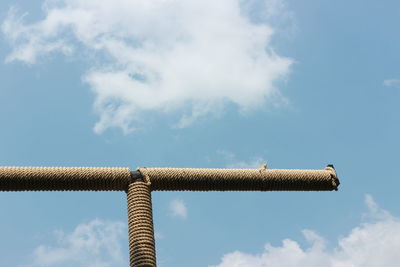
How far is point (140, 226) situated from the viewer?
4.99 meters

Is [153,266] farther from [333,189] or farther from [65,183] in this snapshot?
[333,189]

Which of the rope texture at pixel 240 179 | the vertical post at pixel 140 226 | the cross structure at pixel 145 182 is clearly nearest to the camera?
the vertical post at pixel 140 226

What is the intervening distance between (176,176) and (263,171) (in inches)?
36.2

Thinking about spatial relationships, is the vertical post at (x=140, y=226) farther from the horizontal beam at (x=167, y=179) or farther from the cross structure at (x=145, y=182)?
the horizontal beam at (x=167, y=179)

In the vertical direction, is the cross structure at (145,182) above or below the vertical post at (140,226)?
above

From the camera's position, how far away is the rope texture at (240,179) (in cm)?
539

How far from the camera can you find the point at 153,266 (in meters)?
→ 4.82

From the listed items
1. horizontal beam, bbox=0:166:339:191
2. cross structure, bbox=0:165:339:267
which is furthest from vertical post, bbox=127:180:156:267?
horizontal beam, bbox=0:166:339:191

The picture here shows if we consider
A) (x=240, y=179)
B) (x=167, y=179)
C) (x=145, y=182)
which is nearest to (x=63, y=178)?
(x=145, y=182)

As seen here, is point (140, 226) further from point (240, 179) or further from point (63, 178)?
point (240, 179)

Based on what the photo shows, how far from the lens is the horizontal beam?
507 cm

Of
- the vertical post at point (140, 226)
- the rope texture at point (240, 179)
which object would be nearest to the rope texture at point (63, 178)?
the vertical post at point (140, 226)

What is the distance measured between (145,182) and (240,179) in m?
0.97

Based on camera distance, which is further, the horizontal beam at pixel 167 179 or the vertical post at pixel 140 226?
A: the horizontal beam at pixel 167 179
